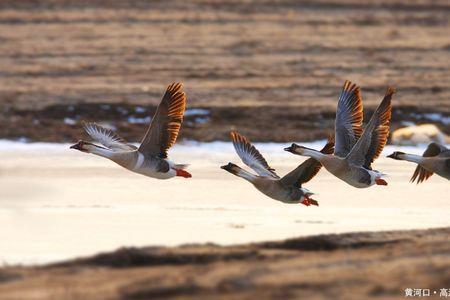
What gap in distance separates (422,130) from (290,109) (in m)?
3.17

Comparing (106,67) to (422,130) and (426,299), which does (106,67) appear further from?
(426,299)

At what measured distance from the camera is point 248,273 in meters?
10.5

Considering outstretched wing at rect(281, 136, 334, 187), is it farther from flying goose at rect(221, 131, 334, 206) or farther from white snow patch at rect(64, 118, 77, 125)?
white snow patch at rect(64, 118, 77, 125)

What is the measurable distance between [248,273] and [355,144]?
3.91 meters

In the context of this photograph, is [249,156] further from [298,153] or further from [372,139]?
[372,139]

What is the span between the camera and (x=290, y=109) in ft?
78.7

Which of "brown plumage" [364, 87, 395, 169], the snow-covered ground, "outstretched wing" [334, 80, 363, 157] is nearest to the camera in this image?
the snow-covered ground

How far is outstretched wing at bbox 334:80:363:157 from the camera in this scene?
14242 mm

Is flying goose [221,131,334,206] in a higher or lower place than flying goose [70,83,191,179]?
lower

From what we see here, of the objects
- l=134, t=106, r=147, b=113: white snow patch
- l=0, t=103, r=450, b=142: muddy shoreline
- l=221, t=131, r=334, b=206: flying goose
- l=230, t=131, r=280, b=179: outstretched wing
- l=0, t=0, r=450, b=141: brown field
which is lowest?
l=221, t=131, r=334, b=206: flying goose

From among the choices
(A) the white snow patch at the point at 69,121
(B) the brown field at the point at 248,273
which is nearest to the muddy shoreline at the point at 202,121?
(A) the white snow patch at the point at 69,121

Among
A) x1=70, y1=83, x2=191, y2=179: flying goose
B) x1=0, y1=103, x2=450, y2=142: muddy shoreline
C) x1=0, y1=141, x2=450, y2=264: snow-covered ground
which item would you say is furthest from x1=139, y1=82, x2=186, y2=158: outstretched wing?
x1=0, y1=103, x2=450, y2=142: muddy shoreline

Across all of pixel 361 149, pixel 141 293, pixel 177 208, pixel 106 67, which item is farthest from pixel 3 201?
pixel 106 67

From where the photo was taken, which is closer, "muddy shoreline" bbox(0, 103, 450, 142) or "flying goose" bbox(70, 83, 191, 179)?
"flying goose" bbox(70, 83, 191, 179)
